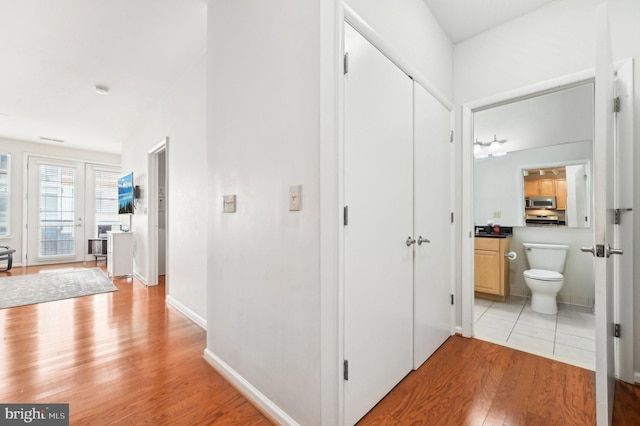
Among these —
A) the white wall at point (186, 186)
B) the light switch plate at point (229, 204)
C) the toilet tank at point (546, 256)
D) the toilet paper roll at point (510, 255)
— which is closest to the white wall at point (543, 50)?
the toilet paper roll at point (510, 255)

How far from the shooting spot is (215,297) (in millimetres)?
1979

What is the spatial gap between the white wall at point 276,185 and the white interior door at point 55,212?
653 cm

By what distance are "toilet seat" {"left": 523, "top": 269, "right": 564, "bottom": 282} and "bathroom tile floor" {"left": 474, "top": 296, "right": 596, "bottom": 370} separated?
15.3 inches

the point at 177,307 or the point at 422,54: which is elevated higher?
the point at 422,54

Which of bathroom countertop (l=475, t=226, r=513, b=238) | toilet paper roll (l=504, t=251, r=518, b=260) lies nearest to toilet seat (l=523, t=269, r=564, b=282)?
toilet paper roll (l=504, t=251, r=518, b=260)

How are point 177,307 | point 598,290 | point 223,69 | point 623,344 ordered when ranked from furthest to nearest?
1. point 177,307
2. point 223,69
3. point 623,344
4. point 598,290

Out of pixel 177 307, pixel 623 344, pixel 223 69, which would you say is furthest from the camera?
pixel 177 307

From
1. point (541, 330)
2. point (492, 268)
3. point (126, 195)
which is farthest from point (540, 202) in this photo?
point (126, 195)

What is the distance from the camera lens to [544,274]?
9.96 ft

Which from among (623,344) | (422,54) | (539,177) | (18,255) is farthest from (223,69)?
(18,255)

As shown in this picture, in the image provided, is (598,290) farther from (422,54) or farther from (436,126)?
(422,54)

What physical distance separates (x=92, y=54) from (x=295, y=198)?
3.00m

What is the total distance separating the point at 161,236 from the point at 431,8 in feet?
16.4

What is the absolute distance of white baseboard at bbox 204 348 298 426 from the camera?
142 cm
